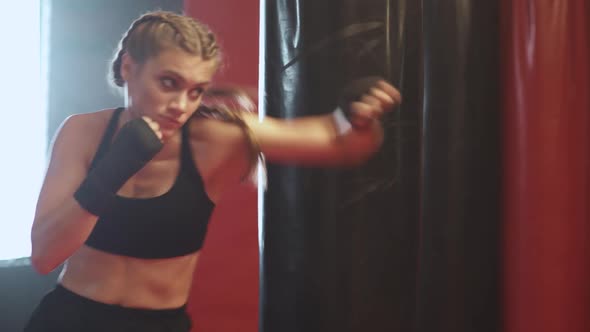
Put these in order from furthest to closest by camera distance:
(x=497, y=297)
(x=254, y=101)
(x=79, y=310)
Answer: (x=497, y=297), (x=254, y=101), (x=79, y=310)

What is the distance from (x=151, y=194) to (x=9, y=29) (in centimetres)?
32

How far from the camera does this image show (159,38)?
0.99 metres

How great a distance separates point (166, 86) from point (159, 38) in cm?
7

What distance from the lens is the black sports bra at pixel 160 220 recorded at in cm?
98

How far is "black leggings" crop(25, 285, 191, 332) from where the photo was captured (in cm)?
99

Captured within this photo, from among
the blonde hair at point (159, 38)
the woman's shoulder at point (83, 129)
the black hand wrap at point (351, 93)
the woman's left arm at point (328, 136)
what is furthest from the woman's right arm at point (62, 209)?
the black hand wrap at point (351, 93)

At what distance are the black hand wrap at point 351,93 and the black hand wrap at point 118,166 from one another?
0.27 m

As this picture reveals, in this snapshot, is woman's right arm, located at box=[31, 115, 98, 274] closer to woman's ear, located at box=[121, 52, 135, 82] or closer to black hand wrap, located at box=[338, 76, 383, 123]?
woman's ear, located at box=[121, 52, 135, 82]

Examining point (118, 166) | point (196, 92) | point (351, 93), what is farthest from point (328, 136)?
point (118, 166)

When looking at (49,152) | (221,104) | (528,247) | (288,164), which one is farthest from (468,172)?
(49,152)

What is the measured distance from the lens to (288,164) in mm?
1062

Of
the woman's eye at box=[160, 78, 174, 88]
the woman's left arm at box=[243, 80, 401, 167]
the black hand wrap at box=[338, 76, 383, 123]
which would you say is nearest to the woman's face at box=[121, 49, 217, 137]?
the woman's eye at box=[160, 78, 174, 88]

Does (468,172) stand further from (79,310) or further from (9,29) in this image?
(9,29)

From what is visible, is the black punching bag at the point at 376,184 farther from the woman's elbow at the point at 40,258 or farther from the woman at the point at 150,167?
the woman's elbow at the point at 40,258
